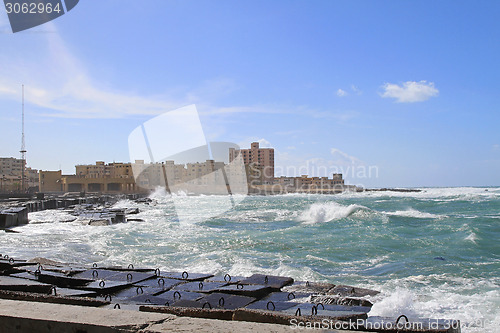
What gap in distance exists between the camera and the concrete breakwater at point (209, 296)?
4.03 m

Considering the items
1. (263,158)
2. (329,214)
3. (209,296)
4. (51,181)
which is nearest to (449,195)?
(329,214)

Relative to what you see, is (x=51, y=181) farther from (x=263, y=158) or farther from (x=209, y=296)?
(x=209, y=296)

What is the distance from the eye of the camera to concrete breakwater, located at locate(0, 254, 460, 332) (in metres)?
4.03

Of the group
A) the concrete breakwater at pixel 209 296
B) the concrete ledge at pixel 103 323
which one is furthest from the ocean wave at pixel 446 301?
the concrete ledge at pixel 103 323

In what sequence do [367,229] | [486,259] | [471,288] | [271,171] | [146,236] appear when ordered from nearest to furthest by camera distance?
[471,288], [486,259], [146,236], [367,229], [271,171]

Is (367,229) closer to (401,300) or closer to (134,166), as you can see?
(401,300)

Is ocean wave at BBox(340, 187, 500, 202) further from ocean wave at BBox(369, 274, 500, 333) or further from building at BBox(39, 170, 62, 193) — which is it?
building at BBox(39, 170, 62, 193)

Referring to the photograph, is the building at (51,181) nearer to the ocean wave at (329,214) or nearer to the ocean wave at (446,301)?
the ocean wave at (329,214)

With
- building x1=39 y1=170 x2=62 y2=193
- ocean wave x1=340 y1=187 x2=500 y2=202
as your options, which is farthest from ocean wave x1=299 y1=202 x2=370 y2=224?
building x1=39 y1=170 x2=62 y2=193

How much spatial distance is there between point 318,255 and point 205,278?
6.12 m

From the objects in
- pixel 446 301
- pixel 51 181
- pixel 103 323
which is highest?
pixel 51 181

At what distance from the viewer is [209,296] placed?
18.2 ft

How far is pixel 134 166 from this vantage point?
103625 mm

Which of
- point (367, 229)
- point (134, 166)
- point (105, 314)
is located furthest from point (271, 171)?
point (105, 314)
